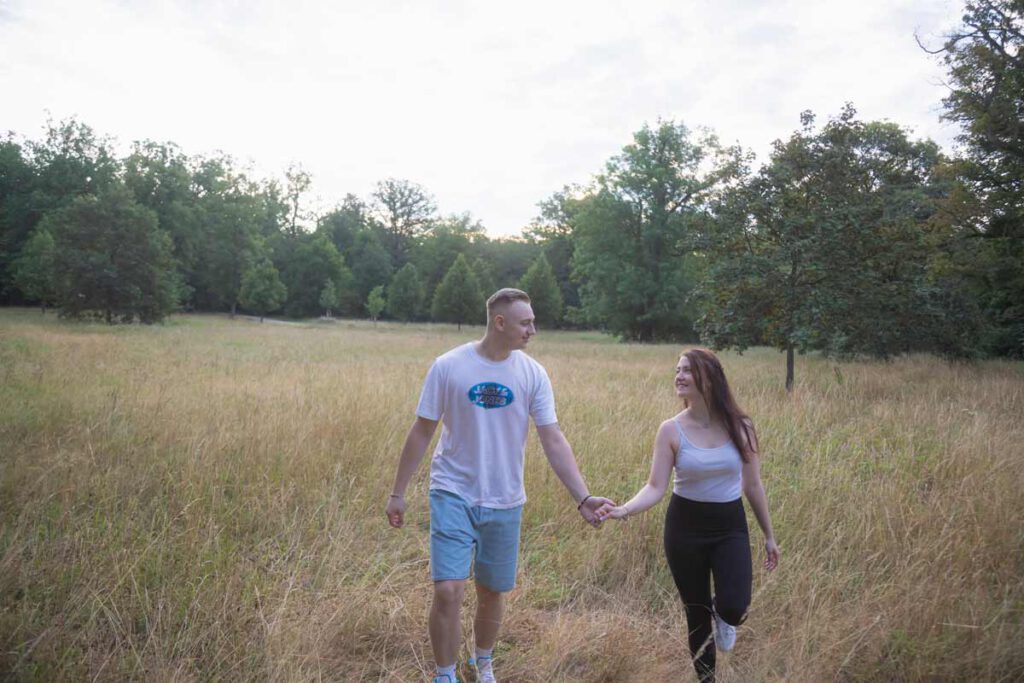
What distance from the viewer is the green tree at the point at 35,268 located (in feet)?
114

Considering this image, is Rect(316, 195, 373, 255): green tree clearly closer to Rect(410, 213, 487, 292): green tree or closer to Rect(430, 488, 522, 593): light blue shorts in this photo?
Rect(410, 213, 487, 292): green tree

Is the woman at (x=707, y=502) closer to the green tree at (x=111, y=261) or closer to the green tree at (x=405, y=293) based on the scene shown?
the green tree at (x=111, y=261)

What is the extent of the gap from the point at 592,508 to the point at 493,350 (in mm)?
852

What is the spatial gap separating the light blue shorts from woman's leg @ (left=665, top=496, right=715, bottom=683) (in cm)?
73

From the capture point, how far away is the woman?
8.94 feet

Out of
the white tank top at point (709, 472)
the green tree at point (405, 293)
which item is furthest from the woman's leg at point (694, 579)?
the green tree at point (405, 293)

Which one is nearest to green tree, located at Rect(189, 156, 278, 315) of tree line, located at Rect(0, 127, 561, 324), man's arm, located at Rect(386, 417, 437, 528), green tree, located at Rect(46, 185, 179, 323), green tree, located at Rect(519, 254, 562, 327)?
tree line, located at Rect(0, 127, 561, 324)

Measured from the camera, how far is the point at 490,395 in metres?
2.74

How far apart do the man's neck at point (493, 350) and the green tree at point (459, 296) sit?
139ft

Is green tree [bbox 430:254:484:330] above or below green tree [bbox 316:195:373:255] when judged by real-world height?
below

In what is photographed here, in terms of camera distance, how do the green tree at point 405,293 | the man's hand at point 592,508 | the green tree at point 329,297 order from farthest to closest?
Answer: the green tree at point 329,297 → the green tree at point 405,293 → the man's hand at point 592,508

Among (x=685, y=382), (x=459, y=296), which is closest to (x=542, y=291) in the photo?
(x=459, y=296)

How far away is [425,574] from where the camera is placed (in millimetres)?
4004

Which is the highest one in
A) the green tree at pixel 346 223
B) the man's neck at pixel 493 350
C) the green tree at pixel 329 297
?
the green tree at pixel 346 223
